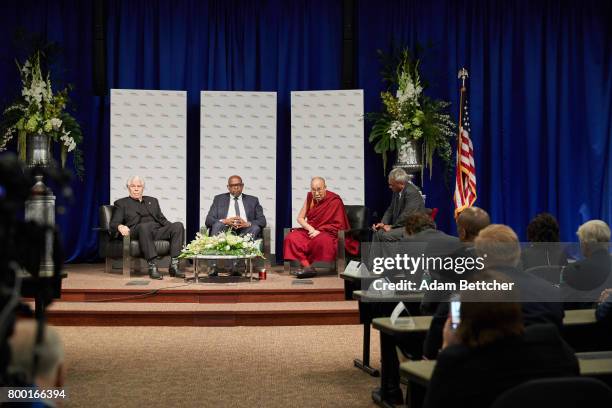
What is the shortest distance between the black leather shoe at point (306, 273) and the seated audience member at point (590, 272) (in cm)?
368

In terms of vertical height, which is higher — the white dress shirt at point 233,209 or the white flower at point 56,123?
the white flower at point 56,123

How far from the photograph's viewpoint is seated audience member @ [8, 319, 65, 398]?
1.43 meters

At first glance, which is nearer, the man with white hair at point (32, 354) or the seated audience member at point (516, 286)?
the man with white hair at point (32, 354)

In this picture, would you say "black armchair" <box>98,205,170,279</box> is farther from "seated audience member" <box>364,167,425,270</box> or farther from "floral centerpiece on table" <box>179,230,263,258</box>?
Result: "seated audience member" <box>364,167,425,270</box>

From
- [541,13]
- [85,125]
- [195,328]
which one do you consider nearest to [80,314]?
[195,328]

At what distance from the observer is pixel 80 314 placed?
634 cm

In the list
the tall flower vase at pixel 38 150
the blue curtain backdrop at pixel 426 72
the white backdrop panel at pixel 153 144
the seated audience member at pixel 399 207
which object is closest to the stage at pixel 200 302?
the seated audience member at pixel 399 207

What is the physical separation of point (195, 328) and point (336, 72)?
4388 mm

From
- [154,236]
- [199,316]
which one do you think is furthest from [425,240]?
[154,236]

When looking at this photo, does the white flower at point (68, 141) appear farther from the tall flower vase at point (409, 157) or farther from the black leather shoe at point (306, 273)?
the tall flower vase at point (409, 157)

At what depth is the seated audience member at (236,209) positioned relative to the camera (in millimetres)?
8266

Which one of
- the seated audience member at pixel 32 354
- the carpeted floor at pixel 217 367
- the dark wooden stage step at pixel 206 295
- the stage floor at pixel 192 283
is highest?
the seated audience member at pixel 32 354

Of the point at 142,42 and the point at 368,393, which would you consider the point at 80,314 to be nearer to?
the point at 368,393

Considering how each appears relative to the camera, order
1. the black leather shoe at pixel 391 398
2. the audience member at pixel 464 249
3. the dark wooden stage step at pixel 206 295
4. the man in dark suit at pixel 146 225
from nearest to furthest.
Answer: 1. the audience member at pixel 464 249
2. the black leather shoe at pixel 391 398
3. the dark wooden stage step at pixel 206 295
4. the man in dark suit at pixel 146 225
